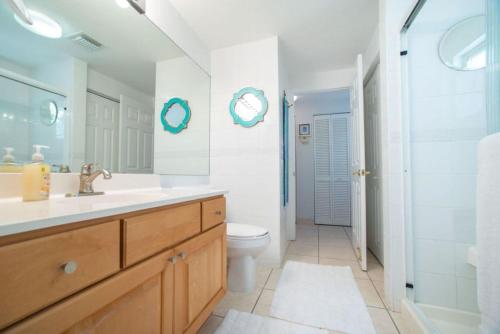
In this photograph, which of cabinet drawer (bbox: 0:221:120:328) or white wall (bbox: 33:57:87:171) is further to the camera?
white wall (bbox: 33:57:87:171)

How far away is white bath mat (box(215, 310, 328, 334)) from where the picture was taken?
1.11 meters

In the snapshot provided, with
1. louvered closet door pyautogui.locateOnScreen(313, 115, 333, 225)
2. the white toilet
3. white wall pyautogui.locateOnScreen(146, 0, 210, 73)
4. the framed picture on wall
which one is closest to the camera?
→ the white toilet

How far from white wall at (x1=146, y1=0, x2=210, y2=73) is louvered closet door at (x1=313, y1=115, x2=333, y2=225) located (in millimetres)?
2367

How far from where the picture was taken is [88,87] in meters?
1.07

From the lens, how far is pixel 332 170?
11.9 ft

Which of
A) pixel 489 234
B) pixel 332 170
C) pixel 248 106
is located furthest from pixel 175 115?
pixel 332 170

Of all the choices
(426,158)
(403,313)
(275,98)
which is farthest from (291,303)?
(275,98)

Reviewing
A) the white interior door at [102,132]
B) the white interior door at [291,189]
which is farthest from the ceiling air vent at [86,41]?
the white interior door at [291,189]

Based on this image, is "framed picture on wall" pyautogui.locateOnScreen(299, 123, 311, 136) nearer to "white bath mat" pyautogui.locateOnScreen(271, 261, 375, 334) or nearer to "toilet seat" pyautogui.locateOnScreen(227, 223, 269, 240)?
"white bath mat" pyautogui.locateOnScreen(271, 261, 375, 334)

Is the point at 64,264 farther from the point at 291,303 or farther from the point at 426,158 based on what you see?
the point at 426,158

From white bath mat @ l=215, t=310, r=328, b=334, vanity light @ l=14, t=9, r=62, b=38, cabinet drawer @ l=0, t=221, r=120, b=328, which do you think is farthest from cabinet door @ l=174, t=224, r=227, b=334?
vanity light @ l=14, t=9, r=62, b=38

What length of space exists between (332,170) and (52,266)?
372cm

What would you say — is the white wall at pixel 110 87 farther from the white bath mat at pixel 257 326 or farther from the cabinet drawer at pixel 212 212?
the white bath mat at pixel 257 326

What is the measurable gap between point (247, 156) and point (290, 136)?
3.26 feet
